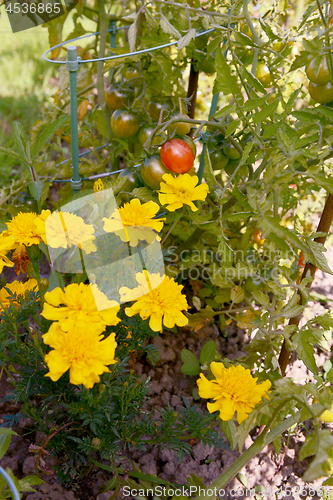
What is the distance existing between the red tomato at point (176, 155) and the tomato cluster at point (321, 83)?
31cm

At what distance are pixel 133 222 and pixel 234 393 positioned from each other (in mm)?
410

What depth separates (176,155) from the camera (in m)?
0.96

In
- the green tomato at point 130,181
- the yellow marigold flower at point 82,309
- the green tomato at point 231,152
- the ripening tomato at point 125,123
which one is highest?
the ripening tomato at point 125,123

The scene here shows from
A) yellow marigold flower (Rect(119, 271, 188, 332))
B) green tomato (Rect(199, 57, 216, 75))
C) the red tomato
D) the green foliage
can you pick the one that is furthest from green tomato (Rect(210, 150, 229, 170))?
the green foliage

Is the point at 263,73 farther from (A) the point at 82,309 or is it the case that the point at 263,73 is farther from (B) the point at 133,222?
(A) the point at 82,309

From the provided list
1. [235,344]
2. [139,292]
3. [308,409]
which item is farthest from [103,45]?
[308,409]

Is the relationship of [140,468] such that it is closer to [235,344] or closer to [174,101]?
[235,344]

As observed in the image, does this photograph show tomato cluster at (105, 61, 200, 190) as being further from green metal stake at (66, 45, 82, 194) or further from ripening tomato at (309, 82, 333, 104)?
ripening tomato at (309, 82, 333, 104)

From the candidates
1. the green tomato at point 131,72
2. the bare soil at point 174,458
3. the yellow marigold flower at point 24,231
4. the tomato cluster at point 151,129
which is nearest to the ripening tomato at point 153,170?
the tomato cluster at point 151,129

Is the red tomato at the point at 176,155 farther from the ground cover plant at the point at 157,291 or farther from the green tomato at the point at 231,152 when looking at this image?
the green tomato at the point at 231,152

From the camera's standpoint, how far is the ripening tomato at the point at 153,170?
1.00 metres

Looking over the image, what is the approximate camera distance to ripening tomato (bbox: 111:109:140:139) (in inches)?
46.6

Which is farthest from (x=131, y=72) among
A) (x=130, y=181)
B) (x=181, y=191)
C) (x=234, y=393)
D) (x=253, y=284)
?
(x=234, y=393)

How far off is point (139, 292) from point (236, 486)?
650 millimetres
